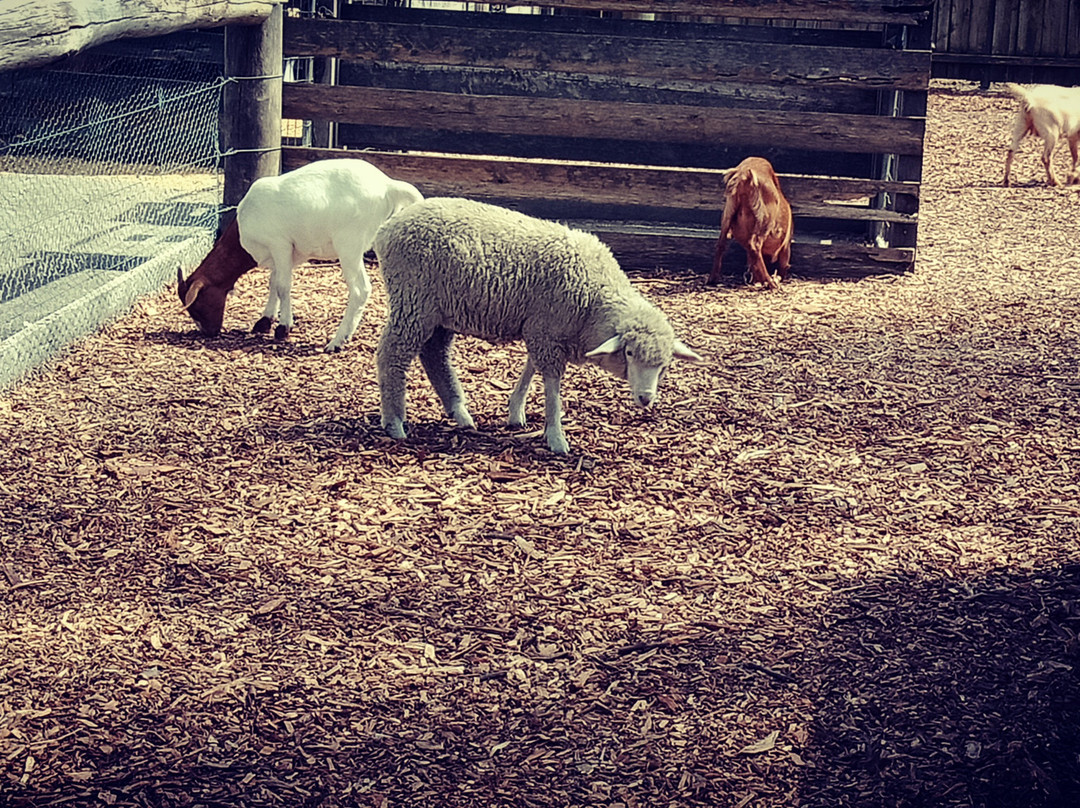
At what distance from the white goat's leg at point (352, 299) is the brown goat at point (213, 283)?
1.92 feet

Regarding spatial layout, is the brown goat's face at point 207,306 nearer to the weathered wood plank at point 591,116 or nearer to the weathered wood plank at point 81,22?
the weathered wood plank at point 81,22

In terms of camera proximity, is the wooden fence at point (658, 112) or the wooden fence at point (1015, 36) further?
the wooden fence at point (1015, 36)

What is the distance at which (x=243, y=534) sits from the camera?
4547mm

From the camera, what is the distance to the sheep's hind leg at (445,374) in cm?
565

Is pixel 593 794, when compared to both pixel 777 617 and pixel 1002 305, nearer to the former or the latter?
pixel 777 617

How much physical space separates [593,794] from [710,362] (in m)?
3.90

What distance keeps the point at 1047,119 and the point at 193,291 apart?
932cm

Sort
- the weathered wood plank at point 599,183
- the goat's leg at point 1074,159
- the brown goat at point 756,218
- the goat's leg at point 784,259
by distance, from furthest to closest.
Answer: the goat's leg at point 1074,159 < the weathered wood plank at point 599,183 < the goat's leg at point 784,259 < the brown goat at point 756,218

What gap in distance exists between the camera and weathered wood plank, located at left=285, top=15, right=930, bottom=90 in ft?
29.6

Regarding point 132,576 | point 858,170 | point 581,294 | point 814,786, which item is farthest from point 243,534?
point 858,170

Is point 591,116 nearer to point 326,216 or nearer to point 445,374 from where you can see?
point 326,216

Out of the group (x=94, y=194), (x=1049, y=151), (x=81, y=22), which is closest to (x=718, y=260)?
(x=94, y=194)

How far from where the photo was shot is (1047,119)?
1276 cm

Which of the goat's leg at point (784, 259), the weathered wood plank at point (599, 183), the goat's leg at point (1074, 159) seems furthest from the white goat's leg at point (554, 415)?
the goat's leg at point (1074, 159)
